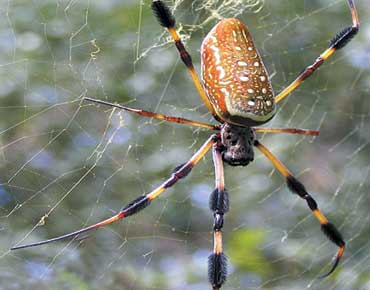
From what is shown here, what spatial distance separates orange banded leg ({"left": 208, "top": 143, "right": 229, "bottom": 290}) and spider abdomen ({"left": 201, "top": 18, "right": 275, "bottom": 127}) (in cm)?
21

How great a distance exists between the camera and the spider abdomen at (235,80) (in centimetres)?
149

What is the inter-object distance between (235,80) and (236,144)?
0.27 meters

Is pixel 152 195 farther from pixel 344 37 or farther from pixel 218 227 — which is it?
pixel 344 37

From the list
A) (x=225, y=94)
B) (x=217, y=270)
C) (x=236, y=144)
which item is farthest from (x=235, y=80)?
(x=217, y=270)

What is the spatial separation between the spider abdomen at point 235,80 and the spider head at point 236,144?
131mm

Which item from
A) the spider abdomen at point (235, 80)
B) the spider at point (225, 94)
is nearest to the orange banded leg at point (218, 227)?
the spider at point (225, 94)

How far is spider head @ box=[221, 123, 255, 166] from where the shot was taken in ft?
5.56

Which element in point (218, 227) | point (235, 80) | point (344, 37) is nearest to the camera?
point (235, 80)

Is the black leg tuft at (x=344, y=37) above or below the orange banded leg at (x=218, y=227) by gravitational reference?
above

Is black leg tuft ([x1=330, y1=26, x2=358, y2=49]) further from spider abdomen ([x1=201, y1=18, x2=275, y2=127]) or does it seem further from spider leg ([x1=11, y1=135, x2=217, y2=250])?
spider leg ([x1=11, y1=135, x2=217, y2=250])

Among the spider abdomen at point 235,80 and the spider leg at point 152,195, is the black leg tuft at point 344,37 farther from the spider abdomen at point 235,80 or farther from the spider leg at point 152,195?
the spider leg at point 152,195

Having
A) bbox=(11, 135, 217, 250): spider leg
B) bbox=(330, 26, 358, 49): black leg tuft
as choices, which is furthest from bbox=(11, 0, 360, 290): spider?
bbox=(330, 26, 358, 49): black leg tuft

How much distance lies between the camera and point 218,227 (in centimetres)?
163

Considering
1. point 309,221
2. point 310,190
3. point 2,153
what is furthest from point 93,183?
point 310,190
